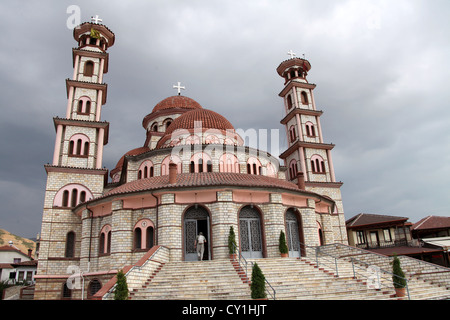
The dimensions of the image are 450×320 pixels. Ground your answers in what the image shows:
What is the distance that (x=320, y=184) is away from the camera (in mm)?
32469

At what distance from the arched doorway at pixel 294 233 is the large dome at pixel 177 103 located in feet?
73.0

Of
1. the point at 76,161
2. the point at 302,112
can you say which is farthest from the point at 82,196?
the point at 302,112

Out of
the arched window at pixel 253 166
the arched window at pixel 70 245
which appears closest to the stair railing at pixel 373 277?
the arched window at pixel 253 166

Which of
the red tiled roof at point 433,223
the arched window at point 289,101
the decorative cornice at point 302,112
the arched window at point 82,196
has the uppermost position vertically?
the arched window at point 289,101

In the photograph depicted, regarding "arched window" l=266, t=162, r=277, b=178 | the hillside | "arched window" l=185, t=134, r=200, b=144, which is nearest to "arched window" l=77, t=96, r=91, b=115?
"arched window" l=185, t=134, r=200, b=144

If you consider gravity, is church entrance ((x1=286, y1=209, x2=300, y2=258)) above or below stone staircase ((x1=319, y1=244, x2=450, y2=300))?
above

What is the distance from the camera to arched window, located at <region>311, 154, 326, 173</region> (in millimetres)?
33612

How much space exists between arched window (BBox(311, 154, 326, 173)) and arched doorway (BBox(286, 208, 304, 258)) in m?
13.6

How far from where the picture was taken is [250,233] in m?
19.0

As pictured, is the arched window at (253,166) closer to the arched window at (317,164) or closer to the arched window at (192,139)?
the arched window at (192,139)

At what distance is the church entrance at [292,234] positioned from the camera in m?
19.8

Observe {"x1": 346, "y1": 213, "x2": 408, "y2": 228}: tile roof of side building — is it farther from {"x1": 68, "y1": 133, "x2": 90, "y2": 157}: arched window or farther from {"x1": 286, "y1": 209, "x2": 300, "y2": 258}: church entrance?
{"x1": 68, "y1": 133, "x2": 90, "y2": 157}: arched window

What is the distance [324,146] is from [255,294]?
2577 centimetres
